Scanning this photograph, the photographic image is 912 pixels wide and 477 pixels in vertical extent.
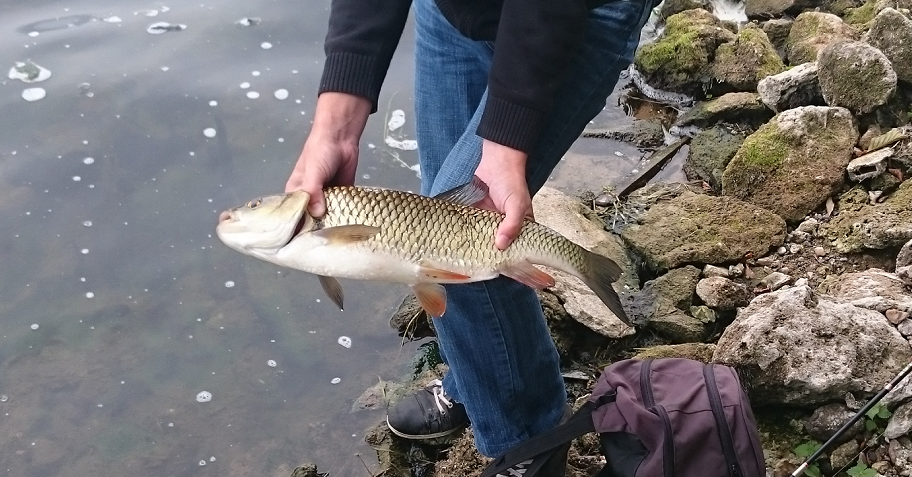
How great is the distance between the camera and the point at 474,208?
1.94 m

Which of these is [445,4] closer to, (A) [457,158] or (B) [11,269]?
(A) [457,158]

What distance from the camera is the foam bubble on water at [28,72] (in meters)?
5.07

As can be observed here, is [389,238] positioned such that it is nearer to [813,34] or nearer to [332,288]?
[332,288]

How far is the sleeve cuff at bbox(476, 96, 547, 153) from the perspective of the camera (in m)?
1.87

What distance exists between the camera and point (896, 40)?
13.6ft

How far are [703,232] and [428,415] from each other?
1670mm

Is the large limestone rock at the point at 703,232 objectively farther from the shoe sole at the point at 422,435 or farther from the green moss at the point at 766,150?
the shoe sole at the point at 422,435

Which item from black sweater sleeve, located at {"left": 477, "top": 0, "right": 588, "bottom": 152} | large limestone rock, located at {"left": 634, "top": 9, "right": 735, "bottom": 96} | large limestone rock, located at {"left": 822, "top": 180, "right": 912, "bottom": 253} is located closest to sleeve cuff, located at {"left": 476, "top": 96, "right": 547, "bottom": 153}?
black sweater sleeve, located at {"left": 477, "top": 0, "right": 588, "bottom": 152}

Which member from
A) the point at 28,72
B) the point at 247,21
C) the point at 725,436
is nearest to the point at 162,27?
the point at 247,21

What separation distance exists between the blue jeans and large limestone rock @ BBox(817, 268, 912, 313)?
1244 millimetres

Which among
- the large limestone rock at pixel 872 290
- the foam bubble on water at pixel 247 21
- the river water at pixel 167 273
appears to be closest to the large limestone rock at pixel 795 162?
the large limestone rock at pixel 872 290

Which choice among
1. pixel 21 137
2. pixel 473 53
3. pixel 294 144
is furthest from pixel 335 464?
pixel 21 137

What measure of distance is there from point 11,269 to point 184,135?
1306 millimetres

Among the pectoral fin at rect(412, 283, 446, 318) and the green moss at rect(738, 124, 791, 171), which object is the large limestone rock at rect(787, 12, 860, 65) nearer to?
the green moss at rect(738, 124, 791, 171)
